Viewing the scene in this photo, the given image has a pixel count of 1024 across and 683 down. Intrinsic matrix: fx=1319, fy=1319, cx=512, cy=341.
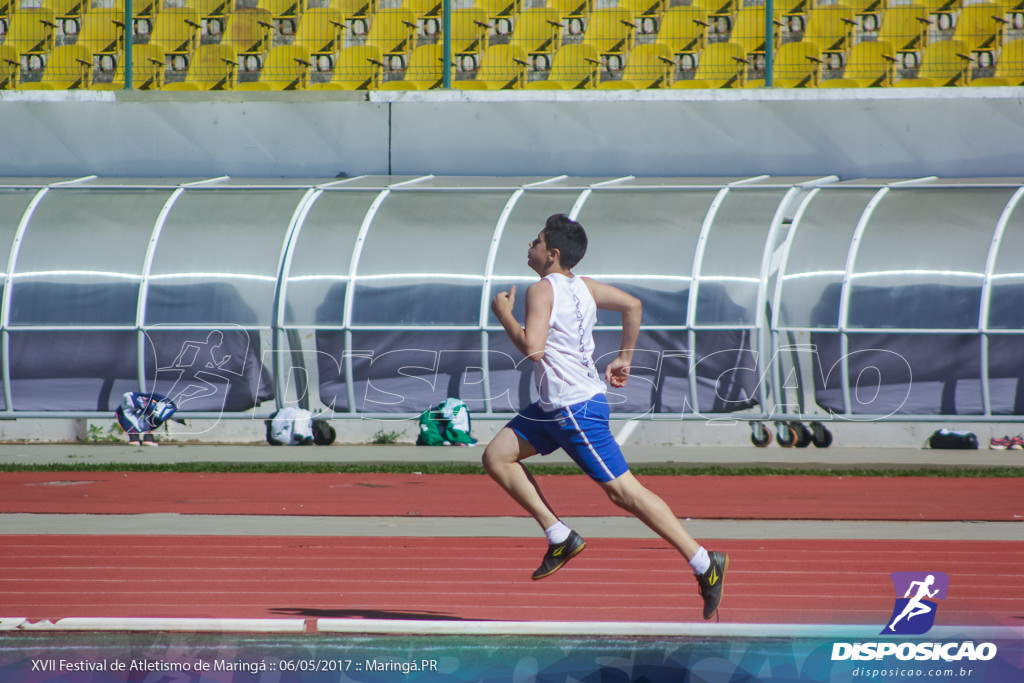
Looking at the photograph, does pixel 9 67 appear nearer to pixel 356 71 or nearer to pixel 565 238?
pixel 356 71

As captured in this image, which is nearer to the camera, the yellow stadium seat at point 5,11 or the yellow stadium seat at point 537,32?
the yellow stadium seat at point 537,32

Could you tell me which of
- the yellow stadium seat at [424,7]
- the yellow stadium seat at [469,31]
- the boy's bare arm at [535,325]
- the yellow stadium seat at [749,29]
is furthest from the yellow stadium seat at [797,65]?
the boy's bare arm at [535,325]

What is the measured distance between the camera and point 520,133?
20281 mm

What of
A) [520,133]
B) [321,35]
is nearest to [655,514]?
[520,133]

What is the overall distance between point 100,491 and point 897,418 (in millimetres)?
10085

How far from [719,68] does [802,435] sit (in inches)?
317

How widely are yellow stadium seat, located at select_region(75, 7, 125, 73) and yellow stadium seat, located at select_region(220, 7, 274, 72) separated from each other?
6.47ft

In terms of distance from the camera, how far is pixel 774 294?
17.7m

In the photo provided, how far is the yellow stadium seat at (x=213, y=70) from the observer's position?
24.2 meters

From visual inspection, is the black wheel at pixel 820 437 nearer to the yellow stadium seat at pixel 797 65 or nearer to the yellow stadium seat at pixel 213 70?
the yellow stadium seat at pixel 797 65

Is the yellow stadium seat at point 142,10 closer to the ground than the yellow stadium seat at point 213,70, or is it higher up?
higher up

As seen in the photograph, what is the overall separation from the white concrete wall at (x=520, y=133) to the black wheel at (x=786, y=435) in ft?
14.2

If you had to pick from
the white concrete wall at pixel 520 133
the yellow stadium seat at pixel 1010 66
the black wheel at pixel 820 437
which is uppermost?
the yellow stadium seat at pixel 1010 66

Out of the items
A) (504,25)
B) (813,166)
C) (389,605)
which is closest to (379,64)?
(504,25)
